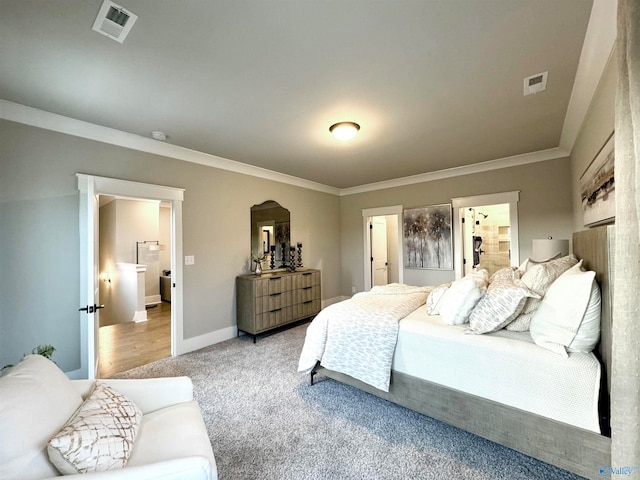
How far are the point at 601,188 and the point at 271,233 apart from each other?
400 centimetres

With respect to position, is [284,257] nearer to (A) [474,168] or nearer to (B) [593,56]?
(A) [474,168]

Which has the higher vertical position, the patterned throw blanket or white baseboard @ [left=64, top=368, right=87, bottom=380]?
the patterned throw blanket

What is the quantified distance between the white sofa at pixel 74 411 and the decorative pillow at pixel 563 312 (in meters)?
1.87

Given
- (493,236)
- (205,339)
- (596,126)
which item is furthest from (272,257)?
(493,236)

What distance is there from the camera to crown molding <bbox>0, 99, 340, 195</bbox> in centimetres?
242

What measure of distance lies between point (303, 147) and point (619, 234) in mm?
3135

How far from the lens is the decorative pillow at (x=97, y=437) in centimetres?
95

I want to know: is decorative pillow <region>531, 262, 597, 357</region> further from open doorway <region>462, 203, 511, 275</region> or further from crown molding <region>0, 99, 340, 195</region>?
open doorway <region>462, 203, 511, 275</region>

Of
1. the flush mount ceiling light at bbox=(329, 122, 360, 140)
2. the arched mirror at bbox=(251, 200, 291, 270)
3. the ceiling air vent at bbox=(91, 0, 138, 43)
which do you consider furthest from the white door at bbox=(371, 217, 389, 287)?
the ceiling air vent at bbox=(91, 0, 138, 43)

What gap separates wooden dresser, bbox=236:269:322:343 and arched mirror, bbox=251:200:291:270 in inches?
13.1

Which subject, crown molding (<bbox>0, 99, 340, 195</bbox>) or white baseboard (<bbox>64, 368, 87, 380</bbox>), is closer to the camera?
crown molding (<bbox>0, 99, 340, 195</bbox>)

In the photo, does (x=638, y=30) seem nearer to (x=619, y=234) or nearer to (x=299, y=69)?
(x=619, y=234)

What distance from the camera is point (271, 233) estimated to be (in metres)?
4.64

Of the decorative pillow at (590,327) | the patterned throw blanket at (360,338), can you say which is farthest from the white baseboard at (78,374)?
the decorative pillow at (590,327)
